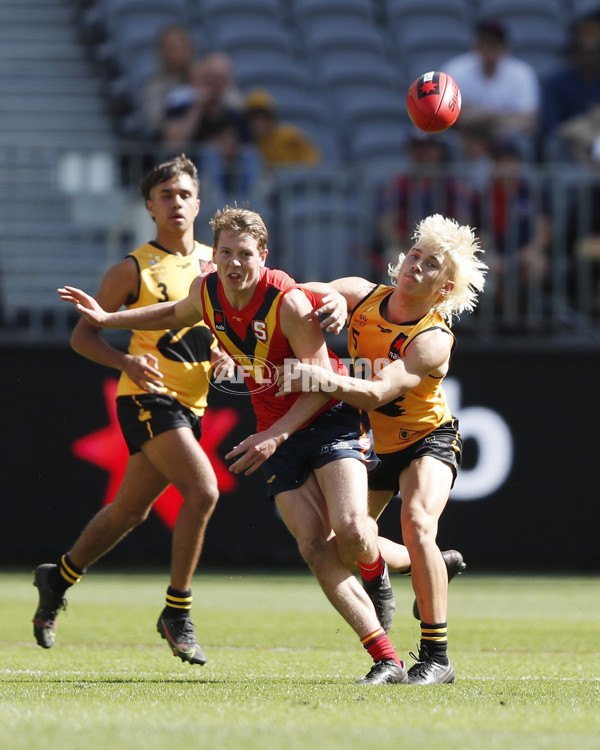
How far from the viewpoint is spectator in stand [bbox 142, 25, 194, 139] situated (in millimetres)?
13352

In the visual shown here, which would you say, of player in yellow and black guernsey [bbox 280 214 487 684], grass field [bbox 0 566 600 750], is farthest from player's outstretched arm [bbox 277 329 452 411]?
grass field [bbox 0 566 600 750]

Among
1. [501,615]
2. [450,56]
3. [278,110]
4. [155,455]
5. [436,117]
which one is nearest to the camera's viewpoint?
[155,455]

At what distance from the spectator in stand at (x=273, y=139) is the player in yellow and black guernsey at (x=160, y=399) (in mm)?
5916

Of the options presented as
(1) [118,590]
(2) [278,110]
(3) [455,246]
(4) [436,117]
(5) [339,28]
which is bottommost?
(1) [118,590]

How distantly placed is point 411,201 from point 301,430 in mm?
5649

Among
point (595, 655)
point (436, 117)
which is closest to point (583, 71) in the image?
point (436, 117)

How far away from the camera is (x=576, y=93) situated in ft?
43.0

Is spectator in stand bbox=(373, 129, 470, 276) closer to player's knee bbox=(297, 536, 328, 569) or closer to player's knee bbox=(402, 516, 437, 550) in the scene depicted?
player's knee bbox=(402, 516, 437, 550)

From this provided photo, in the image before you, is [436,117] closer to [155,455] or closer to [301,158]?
[155,455]

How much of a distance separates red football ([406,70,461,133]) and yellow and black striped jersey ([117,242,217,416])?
62.0 inches

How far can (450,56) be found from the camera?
16625mm

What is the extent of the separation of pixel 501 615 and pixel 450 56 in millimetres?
9529

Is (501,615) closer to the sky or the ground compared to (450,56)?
closer to the ground

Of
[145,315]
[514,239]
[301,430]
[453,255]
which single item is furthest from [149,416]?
[514,239]
